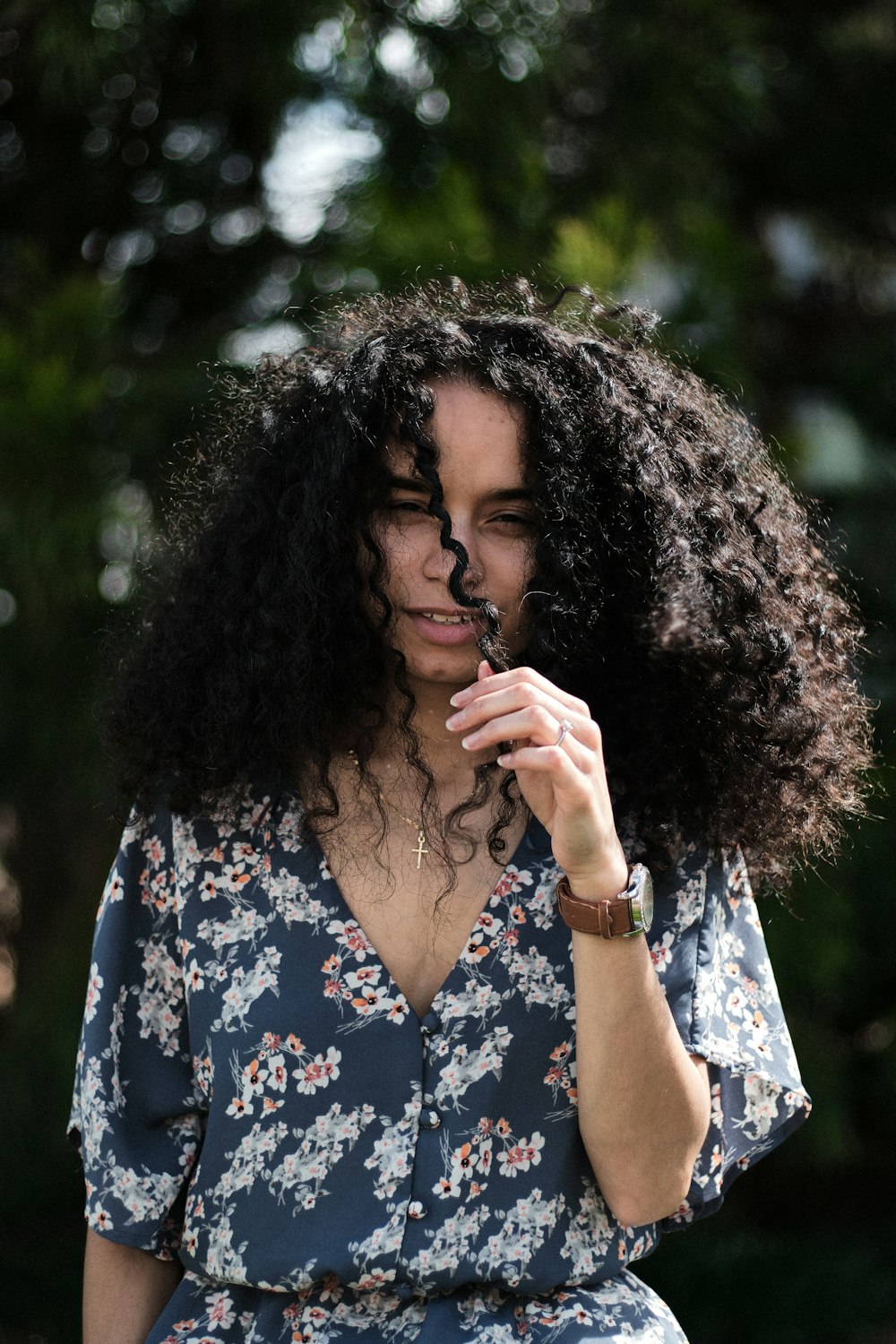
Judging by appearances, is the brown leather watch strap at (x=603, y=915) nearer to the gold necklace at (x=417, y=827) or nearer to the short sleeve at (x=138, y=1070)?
the gold necklace at (x=417, y=827)

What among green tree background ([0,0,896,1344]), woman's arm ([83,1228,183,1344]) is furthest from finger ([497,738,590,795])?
green tree background ([0,0,896,1344])

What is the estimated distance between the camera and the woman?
4.02 feet

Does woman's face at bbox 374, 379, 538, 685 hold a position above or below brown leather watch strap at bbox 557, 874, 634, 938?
above

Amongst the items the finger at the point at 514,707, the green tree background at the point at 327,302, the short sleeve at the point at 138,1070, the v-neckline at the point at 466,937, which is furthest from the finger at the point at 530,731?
the green tree background at the point at 327,302

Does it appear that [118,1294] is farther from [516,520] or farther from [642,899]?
[516,520]

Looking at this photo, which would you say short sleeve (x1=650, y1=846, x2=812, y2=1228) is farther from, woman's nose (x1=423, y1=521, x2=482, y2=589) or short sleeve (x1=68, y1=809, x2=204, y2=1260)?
short sleeve (x1=68, y1=809, x2=204, y2=1260)

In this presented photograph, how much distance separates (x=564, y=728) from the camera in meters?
1.10

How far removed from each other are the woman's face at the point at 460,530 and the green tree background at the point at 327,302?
0.72 metres

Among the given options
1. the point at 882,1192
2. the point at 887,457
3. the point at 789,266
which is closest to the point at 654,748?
the point at 887,457

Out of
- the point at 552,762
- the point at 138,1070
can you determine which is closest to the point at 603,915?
the point at 552,762

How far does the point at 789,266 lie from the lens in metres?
3.73

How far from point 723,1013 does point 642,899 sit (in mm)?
243

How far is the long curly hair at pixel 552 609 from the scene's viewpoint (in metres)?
1.31

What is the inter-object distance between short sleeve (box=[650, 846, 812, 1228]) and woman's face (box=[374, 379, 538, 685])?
12.2 inches
